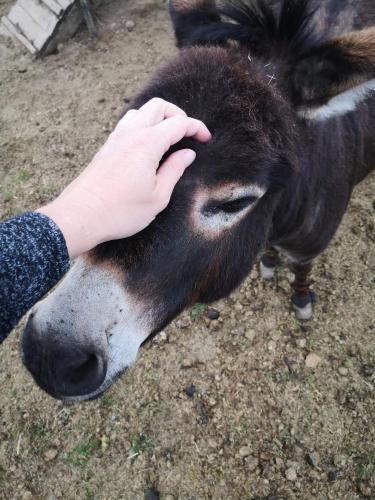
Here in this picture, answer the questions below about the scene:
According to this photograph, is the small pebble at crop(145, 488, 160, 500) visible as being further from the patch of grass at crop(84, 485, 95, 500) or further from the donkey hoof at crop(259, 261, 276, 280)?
the donkey hoof at crop(259, 261, 276, 280)

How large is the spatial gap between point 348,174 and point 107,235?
6.78 feet

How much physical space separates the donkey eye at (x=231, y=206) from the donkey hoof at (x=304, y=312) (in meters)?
2.01

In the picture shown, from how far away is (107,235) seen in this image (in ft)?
4.45

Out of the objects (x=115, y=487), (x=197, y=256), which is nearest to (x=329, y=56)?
(x=197, y=256)

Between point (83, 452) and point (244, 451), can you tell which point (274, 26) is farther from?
point (83, 452)

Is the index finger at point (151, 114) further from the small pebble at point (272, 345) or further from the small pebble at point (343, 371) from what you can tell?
the small pebble at point (343, 371)

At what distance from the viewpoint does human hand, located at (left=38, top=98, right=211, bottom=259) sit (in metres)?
1.30

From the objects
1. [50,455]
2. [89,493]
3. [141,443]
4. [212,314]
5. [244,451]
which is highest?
[50,455]

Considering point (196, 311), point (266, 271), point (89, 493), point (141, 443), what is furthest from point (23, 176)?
point (89, 493)

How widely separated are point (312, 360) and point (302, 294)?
594mm

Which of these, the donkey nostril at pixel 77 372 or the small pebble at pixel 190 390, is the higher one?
the donkey nostril at pixel 77 372

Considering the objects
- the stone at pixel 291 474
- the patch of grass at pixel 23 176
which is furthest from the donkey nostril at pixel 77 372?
the patch of grass at pixel 23 176

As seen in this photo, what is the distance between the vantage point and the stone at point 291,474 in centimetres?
278

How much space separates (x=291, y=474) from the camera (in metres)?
2.79
